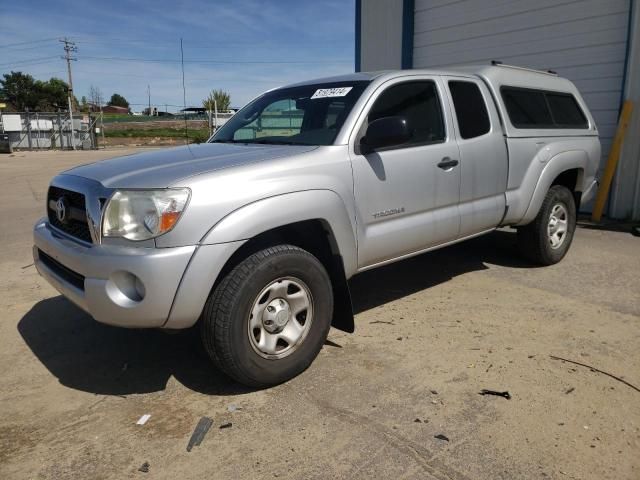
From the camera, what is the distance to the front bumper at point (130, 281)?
2.62 metres

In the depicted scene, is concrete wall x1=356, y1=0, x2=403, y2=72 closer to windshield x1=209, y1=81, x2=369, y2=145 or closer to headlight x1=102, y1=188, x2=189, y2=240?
windshield x1=209, y1=81, x2=369, y2=145

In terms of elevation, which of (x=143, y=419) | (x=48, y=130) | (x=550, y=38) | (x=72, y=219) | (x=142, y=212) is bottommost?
(x=143, y=419)

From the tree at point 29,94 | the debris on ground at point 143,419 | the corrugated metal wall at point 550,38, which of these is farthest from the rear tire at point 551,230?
the tree at point 29,94

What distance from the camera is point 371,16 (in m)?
11.3

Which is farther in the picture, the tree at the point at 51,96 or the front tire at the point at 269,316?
the tree at the point at 51,96

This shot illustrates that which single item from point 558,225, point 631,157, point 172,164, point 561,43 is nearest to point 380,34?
point 561,43

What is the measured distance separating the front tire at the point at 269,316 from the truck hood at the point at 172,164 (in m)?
0.57

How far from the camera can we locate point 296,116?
13.9ft

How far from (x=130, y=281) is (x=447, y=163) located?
2.49 metres

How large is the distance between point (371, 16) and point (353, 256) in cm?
926

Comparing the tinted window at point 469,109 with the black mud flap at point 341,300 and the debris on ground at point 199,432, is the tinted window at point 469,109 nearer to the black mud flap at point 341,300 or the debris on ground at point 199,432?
the black mud flap at point 341,300

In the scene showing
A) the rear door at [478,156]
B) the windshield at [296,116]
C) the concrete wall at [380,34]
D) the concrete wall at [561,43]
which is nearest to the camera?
the windshield at [296,116]

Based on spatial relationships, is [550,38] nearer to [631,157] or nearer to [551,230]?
[631,157]

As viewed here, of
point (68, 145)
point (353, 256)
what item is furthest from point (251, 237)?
point (68, 145)
